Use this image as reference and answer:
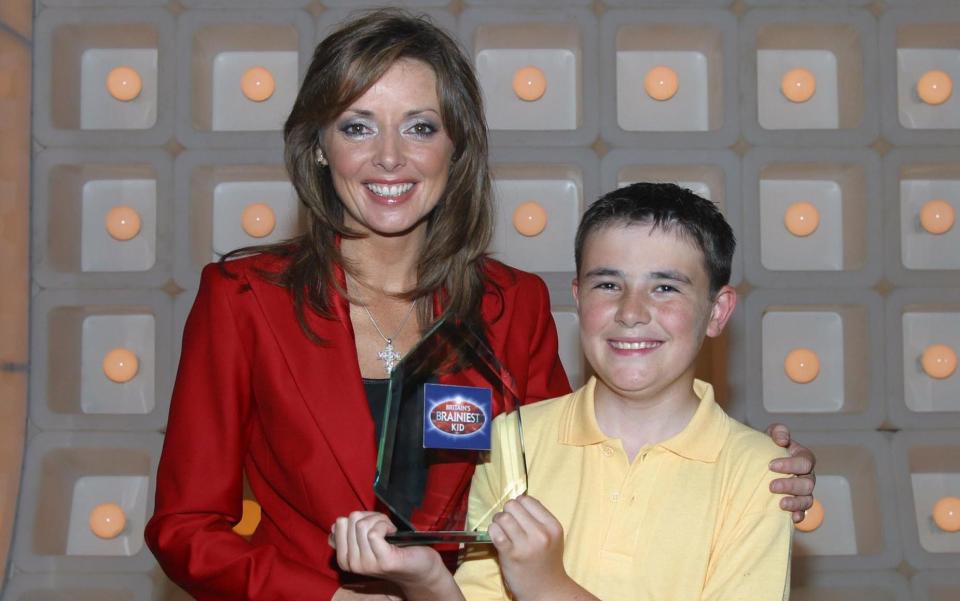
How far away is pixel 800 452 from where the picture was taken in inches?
54.9

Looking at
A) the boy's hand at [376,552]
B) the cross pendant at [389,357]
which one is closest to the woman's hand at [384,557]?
the boy's hand at [376,552]

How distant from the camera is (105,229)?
2760 mm

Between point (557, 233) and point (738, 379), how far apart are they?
55 cm

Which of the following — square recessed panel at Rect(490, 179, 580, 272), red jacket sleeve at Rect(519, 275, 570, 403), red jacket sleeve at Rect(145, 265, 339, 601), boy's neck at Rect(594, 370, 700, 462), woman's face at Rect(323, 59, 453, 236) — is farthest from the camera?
square recessed panel at Rect(490, 179, 580, 272)

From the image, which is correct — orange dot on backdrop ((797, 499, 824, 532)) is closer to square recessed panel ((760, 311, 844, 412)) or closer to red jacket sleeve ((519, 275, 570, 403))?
square recessed panel ((760, 311, 844, 412))

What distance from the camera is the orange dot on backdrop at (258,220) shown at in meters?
2.68

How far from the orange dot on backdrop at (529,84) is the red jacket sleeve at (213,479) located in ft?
4.14

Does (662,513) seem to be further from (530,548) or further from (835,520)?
(835,520)

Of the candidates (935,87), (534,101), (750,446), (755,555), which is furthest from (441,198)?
(935,87)

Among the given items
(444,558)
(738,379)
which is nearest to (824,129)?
(738,379)

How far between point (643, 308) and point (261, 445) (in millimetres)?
636

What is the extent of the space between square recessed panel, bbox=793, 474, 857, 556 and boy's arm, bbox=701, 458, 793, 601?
154cm

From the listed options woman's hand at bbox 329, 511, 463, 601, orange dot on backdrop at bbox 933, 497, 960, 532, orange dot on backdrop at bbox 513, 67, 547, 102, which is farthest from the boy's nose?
orange dot on backdrop at bbox 933, 497, 960, 532

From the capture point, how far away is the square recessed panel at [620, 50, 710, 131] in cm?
278
